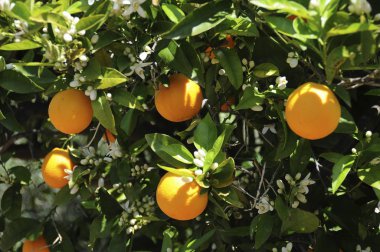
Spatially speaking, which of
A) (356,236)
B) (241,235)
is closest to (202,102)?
(241,235)

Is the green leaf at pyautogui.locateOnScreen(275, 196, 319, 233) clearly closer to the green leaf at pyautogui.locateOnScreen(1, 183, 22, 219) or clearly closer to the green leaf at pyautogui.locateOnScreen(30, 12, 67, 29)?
the green leaf at pyautogui.locateOnScreen(30, 12, 67, 29)

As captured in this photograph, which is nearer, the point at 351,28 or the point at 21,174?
the point at 351,28

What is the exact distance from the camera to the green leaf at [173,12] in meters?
1.45

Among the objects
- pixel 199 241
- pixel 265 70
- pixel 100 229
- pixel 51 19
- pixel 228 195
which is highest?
pixel 51 19

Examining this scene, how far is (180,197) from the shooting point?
1445mm

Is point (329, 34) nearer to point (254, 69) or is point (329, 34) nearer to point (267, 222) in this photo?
point (254, 69)

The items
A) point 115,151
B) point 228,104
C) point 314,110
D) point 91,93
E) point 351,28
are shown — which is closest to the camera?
point 351,28

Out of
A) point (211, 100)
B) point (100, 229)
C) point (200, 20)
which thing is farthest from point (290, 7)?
point (100, 229)

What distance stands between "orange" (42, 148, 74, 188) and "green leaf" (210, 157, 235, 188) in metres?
0.57

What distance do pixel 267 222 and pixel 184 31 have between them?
0.59 meters

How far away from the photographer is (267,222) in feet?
5.39

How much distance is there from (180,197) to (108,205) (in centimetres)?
55

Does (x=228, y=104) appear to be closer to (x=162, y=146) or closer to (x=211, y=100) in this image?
(x=211, y=100)

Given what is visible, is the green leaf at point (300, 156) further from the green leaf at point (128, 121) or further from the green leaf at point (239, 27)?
the green leaf at point (128, 121)
